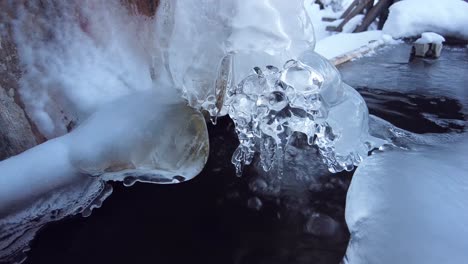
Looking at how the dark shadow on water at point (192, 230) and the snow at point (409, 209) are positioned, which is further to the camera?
the dark shadow on water at point (192, 230)

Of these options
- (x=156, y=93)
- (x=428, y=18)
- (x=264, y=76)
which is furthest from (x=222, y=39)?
(x=428, y=18)

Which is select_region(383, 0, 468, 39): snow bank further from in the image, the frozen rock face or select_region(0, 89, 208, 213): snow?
select_region(0, 89, 208, 213): snow

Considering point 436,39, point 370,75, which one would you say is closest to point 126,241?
point 370,75

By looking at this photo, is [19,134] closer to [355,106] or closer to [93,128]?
[93,128]

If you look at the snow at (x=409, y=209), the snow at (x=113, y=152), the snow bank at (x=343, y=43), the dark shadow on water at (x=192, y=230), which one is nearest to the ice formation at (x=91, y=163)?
the snow at (x=113, y=152)

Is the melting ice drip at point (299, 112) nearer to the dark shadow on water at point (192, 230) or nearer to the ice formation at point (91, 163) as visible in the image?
the dark shadow on water at point (192, 230)
